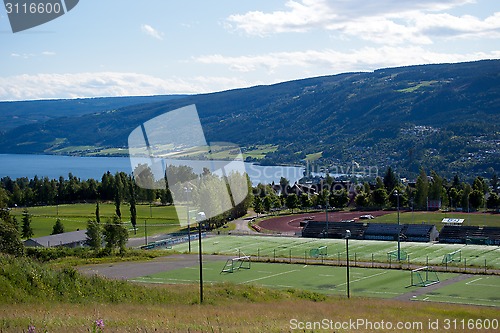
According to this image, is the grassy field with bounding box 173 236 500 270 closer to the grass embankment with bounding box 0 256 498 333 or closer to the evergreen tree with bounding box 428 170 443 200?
the grass embankment with bounding box 0 256 498 333

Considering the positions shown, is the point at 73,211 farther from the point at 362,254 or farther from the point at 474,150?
the point at 474,150

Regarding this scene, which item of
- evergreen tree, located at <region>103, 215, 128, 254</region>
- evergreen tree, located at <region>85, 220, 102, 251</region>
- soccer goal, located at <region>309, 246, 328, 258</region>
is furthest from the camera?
evergreen tree, located at <region>85, 220, 102, 251</region>

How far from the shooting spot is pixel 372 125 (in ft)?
524

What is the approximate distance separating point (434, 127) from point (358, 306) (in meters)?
128

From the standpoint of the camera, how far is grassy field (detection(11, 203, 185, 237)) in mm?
44719

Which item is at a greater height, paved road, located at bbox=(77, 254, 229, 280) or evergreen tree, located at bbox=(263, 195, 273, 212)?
evergreen tree, located at bbox=(263, 195, 273, 212)

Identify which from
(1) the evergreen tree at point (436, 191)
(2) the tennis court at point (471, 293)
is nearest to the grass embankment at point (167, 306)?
(2) the tennis court at point (471, 293)

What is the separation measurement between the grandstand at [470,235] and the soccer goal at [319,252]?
23.9 feet

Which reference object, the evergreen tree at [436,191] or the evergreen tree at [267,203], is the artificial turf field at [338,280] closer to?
the evergreen tree at [267,203]

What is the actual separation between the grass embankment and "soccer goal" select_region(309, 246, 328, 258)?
1225cm

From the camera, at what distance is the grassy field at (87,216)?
44719 millimetres

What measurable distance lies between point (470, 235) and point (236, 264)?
13638 mm

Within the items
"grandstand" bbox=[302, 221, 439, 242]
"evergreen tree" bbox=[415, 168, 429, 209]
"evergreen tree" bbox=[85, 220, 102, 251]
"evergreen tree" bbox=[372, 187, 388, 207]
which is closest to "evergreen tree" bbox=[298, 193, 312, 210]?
"evergreen tree" bbox=[372, 187, 388, 207]

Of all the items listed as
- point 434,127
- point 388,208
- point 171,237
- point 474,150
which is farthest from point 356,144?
point 171,237
